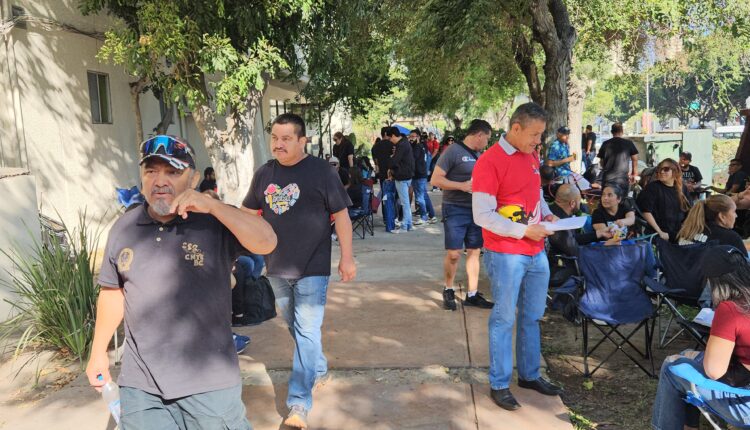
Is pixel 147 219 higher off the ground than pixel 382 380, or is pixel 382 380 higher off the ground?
pixel 147 219

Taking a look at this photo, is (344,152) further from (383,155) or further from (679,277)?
(679,277)

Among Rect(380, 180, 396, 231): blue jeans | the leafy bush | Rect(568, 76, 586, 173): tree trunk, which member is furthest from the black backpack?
Rect(568, 76, 586, 173): tree trunk

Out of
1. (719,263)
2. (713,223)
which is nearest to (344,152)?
(713,223)

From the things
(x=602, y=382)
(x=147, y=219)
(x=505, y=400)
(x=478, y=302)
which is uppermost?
(x=147, y=219)

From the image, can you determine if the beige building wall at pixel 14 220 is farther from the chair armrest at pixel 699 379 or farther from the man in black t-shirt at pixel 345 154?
the man in black t-shirt at pixel 345 154

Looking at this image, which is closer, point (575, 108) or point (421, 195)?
point (421, 195)

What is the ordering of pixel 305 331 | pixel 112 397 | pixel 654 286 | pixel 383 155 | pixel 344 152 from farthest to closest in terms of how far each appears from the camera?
pixel 344 152, pixel 383 155, pixel 654 286, pixel 305 331, pixel 112 397

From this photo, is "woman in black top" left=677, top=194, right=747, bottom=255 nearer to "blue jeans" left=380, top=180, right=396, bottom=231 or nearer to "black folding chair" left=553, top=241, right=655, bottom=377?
"black folding chair" left=553, top=241, right=655, bottom=377

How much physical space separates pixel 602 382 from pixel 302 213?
258cm

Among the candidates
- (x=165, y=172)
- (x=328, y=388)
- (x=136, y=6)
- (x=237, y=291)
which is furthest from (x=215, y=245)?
(x=136, y=6)

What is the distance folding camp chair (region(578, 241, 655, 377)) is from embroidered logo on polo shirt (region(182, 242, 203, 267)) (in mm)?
3315

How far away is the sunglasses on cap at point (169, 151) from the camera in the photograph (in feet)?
8.14

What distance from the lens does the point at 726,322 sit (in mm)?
3346

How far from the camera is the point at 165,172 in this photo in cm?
252
